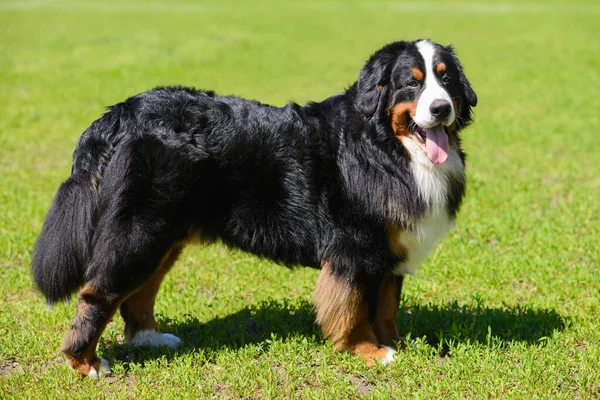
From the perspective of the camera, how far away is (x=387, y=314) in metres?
5.10

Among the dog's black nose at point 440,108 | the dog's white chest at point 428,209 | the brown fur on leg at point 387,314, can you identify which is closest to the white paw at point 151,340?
the brown fur on leg at point 387,314

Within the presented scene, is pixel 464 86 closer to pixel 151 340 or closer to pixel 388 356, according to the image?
pixel 388 356

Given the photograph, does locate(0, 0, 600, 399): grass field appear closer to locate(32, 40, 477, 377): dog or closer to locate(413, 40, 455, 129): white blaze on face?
locate(32, 40, 477, 377): dog

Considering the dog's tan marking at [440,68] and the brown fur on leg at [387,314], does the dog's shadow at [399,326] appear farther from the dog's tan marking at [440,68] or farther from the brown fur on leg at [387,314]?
the dog's tan marking at [440,68]

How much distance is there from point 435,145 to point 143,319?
238 centimetres

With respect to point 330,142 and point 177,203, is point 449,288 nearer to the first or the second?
point 330,142

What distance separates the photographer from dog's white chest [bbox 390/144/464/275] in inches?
185

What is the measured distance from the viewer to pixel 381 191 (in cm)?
469

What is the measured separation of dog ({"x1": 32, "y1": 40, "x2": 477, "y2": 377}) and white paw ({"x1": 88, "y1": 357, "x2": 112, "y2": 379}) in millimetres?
10

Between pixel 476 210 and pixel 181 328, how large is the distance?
419 cm

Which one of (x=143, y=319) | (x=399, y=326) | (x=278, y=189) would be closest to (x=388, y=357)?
(x=399, y=326)

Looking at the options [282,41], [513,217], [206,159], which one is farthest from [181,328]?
[282,41]

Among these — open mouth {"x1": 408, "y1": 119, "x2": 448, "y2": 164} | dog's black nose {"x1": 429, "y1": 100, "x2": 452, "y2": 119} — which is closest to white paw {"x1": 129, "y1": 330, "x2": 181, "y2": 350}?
open mouth {"x1": 408, "y1": 119, "x2": 448, "y2": 164}

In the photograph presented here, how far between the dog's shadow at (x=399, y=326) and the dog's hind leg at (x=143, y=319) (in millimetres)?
87
